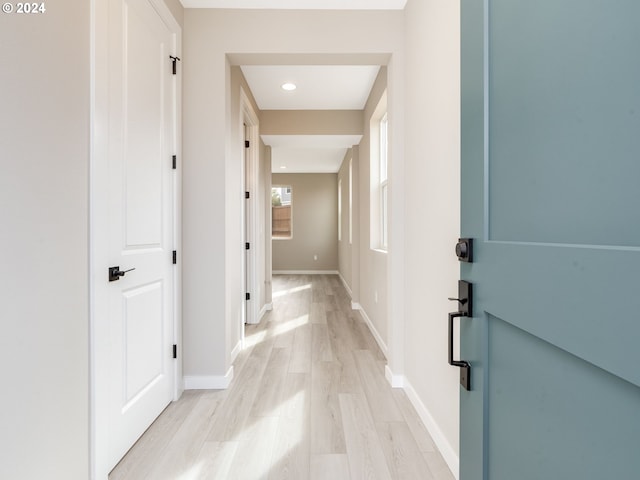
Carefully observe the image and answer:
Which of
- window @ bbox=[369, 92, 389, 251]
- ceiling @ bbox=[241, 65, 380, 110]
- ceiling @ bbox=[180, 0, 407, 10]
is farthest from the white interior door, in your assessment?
window @ bbox=[369, 92, 389, 251]

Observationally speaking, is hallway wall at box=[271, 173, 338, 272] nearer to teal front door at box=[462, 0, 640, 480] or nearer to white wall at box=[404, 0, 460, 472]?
white wall at box=[404, 0, 460, 472]

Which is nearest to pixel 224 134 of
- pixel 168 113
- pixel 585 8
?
pixel 168 113

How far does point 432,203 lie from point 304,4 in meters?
1.69

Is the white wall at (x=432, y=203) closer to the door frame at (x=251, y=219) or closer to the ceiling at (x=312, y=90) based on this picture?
the ceiling at (x=312, y=90)

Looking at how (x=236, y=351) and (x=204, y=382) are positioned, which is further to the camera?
(x=236, y=351)

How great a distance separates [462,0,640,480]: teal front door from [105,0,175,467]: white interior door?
1533mm

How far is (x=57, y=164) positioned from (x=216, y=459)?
1.47 meters

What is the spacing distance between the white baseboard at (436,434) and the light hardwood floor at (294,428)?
3cm

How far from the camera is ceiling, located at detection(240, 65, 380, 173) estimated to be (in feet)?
11.0

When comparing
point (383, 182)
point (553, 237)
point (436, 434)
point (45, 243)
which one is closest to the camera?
point (553, 237)

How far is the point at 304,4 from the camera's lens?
7.95ft

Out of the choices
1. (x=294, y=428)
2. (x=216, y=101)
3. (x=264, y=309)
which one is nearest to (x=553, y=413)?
(x=294, y=428)

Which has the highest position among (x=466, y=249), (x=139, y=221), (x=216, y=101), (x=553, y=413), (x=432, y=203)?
(x=216, y=101)

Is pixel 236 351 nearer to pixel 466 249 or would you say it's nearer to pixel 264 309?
pixel 264 309
